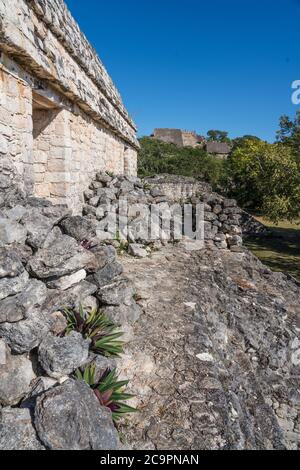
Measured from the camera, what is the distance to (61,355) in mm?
2385

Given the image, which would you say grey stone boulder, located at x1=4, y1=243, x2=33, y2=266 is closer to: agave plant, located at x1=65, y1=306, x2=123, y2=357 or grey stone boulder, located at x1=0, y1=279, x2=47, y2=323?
grey stone boulder, located at x1=0, y1=279, x2=47, y2=323

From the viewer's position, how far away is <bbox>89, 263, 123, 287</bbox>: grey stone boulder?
11.1 ft

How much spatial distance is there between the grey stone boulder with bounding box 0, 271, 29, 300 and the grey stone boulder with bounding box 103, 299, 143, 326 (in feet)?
3.36

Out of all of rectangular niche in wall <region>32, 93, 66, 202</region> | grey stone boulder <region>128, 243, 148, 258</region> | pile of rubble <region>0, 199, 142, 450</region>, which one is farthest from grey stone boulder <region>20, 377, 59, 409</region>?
rectangular niche in wall <region>32, 93, 66, 202</region>

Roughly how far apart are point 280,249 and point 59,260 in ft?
48.1

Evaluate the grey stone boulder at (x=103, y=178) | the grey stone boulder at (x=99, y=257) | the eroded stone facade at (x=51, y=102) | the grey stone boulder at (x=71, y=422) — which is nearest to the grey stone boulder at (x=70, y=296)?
the grey stone boulder at (x=99, y=257)

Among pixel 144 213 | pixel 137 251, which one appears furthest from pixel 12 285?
pixel 144 213

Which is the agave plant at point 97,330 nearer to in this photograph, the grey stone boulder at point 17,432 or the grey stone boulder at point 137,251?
the grey stone boulder at point 17,432

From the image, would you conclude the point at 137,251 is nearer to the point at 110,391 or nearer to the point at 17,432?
the point at 110,391

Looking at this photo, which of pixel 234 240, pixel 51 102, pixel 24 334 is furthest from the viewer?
pixel 234 240

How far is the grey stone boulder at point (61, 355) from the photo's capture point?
7.67 ft

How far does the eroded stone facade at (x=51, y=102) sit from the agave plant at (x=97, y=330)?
188 centimetres
